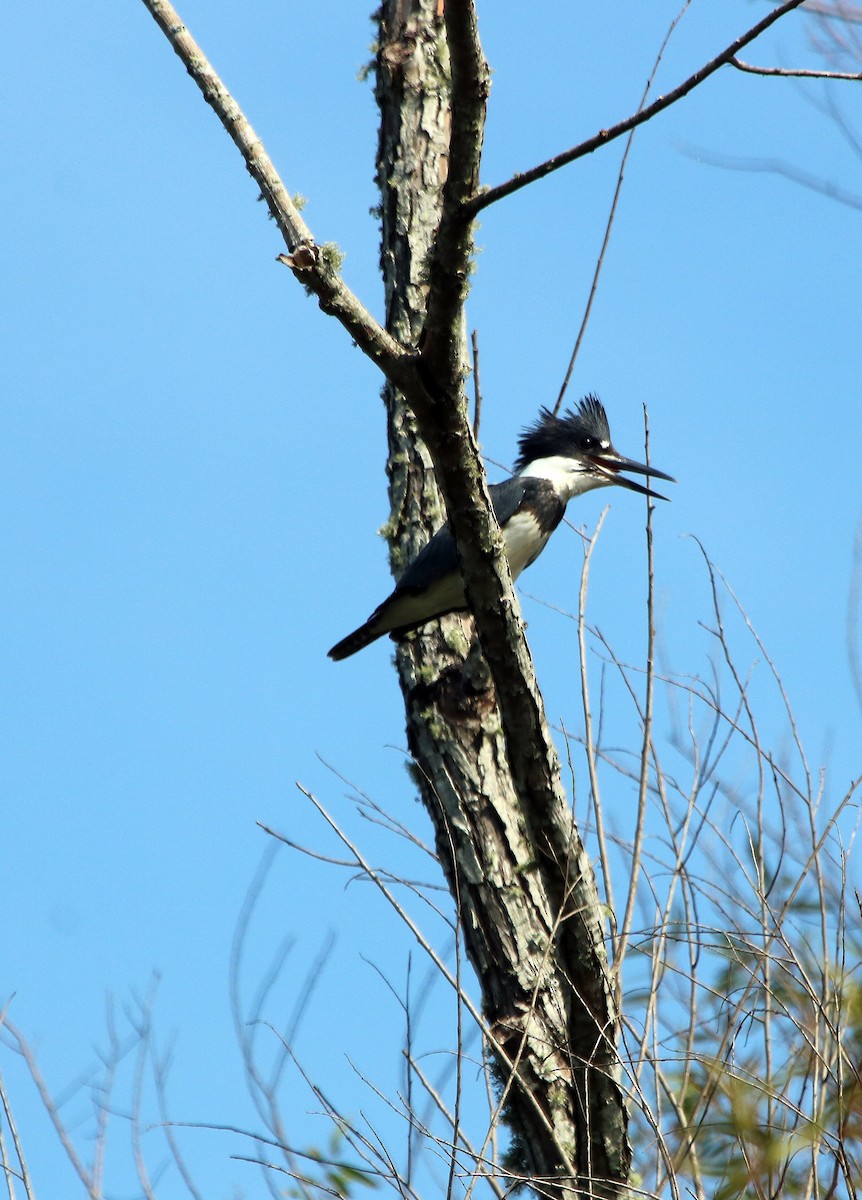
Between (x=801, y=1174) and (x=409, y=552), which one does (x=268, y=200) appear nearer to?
(x=409, y=552)

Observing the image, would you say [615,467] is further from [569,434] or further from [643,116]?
[643,116]

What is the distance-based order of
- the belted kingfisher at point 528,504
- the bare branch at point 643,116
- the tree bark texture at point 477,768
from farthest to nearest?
the belted kingfisher at point 528,504, the tree bark texture at point 477,768, the bare branch at point 643,116

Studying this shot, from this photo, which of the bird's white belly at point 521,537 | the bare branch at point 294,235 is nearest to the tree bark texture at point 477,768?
the bare branch at point 294,235

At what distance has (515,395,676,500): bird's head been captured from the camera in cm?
584

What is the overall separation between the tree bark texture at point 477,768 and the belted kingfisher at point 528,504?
0.11 metres

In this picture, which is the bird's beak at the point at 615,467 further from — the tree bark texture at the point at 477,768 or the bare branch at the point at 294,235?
the bare branch at the point at 294,235

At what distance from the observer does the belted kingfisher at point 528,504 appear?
4.23m

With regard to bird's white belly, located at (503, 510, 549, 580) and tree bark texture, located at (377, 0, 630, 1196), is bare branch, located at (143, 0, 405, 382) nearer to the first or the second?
tree bark texture, located at (377, 0, 630, 1196)

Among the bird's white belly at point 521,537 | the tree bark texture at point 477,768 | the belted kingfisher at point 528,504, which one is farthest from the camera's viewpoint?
the bird's white belly at point 521,537

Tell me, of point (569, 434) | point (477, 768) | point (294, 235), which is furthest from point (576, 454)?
point (294, 235)

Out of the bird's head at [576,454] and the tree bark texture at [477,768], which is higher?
the bird's head at [576,454]

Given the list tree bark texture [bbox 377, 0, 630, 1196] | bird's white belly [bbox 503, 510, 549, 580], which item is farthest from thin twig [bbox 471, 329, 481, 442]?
bird's white belly [bbox 503, 510, 549, 580]

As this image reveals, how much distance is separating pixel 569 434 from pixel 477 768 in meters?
2.53

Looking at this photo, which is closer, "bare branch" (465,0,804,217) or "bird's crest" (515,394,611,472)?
"bare branch" (465,0,804,217)
